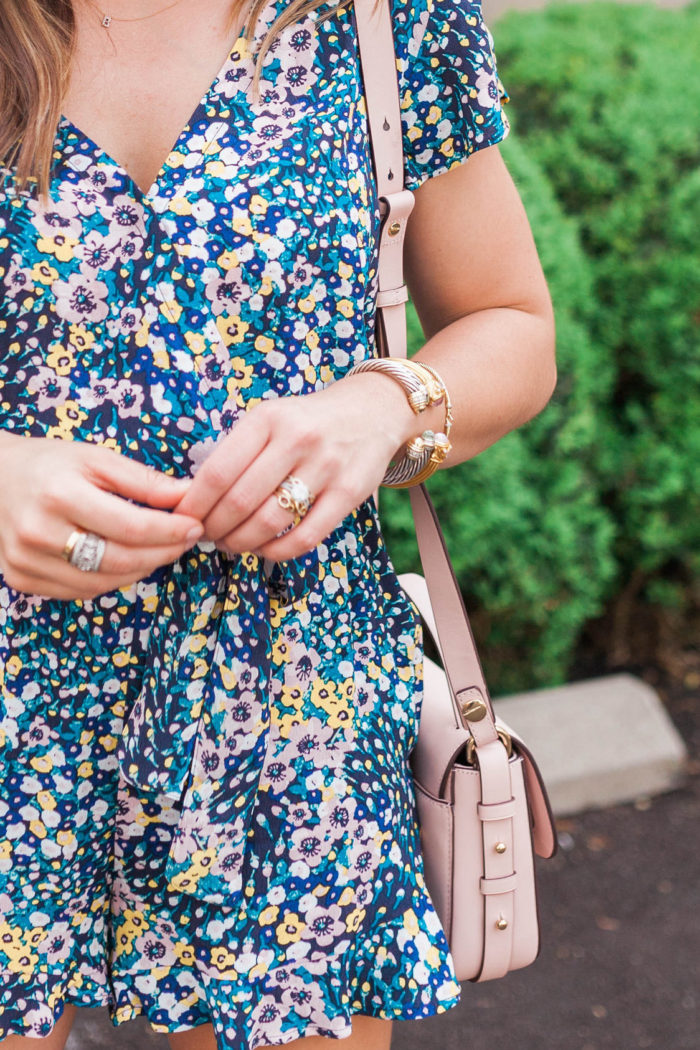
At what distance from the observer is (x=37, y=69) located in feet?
4.02

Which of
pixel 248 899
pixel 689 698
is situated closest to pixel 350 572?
pixel 248 899

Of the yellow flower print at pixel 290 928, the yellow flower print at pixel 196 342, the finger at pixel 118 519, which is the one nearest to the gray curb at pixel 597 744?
the yellow flower print at pixel 290 928

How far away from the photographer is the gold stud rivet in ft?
4.72

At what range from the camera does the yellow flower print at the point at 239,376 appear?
48.9 inches

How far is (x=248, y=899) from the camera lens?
1.34 meters

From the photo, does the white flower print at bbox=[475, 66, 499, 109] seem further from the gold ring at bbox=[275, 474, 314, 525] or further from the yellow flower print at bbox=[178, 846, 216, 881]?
the yellow flower print at bbox=[178, 846, 216, 881]

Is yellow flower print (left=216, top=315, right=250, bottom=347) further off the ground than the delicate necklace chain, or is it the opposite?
the delicate necklace chain

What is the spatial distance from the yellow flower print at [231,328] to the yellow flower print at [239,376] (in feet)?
0.07

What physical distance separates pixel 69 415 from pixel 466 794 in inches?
28.1

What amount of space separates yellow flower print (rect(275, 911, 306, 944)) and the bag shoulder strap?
1.06 feet

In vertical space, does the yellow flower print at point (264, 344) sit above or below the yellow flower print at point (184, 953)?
above

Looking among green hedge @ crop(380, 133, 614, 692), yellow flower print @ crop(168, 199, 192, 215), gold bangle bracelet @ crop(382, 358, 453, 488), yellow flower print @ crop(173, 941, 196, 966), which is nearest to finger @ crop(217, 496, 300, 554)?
gold bangle bracelet @ crop(382, 358, 453, 488)

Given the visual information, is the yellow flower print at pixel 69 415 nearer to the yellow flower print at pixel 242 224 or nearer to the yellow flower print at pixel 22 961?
the yellow flower print at pixel 242 224

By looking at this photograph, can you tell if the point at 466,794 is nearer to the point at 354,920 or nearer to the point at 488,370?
the point at 354,920
